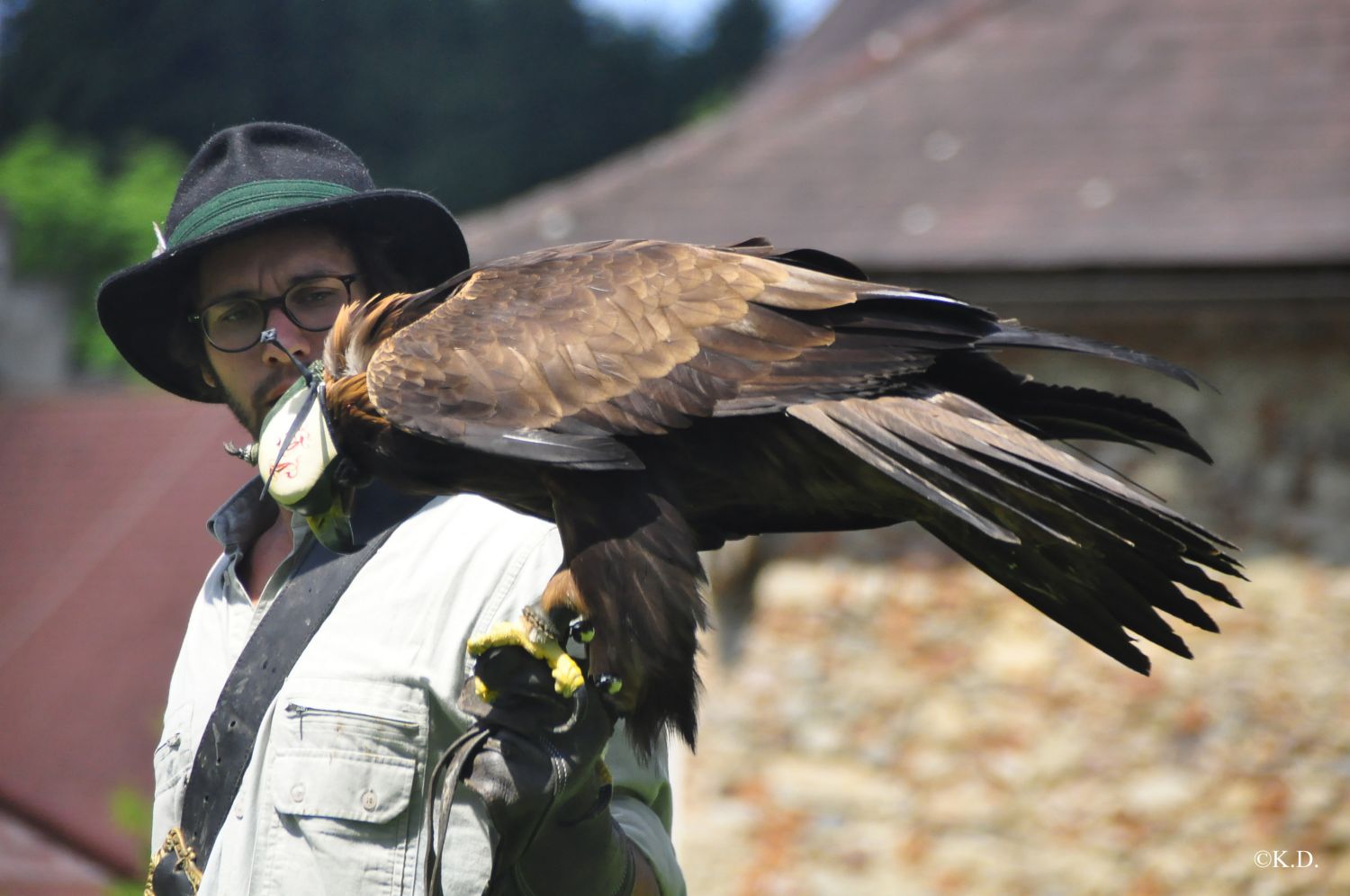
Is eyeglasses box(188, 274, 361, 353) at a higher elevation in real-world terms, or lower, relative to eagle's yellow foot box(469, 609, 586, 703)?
higher

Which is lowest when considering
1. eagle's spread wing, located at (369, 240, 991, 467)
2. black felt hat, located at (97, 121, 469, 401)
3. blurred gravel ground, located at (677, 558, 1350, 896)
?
blurred gravel ground, located at (677, 558, 1350, 896)

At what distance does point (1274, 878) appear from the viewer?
6.91 m

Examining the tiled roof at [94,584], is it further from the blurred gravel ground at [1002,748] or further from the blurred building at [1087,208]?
the blurred gravel ground at [1002,748]

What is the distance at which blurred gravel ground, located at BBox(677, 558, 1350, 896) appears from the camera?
272 inches

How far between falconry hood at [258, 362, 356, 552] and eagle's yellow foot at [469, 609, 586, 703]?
358 millimetres

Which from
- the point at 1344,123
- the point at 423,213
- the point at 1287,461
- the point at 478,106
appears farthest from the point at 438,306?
the point at 478,106

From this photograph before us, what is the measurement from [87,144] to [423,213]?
132 ft

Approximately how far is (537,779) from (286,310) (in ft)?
3.61

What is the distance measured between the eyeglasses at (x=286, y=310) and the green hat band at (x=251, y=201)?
0.52 ft

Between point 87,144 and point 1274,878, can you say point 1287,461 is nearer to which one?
point 1274,878

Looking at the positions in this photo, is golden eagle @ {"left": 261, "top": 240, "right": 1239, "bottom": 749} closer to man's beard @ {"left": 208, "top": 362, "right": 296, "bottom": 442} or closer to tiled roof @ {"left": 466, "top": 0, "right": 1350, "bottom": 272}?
man's beard @ {"left": 208, "top": 362, "right": 296, "bottom": 442}

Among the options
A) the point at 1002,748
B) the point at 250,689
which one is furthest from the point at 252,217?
the point at 1002,748

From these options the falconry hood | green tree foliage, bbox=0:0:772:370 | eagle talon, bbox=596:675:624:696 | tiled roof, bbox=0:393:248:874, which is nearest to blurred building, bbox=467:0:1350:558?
tiled roof, bbox=0:393:248:874

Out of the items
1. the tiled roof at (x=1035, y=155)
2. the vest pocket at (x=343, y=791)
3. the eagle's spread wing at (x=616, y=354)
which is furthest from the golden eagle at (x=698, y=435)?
the tiled roof at (x=1035, y=155)
